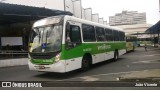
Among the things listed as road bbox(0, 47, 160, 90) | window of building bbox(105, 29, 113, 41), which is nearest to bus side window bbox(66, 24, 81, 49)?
road bbox(0, 47, 160, 90)

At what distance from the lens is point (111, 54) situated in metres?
19.1

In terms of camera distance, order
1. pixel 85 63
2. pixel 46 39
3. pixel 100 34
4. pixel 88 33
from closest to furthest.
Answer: pixel 46 39 < pixel 85 63 < pixel 88 33 < pixel 100 34

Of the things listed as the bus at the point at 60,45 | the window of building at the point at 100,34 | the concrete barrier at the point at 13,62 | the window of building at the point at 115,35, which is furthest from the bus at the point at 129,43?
the bus at the point at 60,45

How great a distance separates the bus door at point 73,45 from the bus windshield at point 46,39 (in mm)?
434

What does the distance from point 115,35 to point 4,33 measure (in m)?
22.3

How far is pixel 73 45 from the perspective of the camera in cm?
1252

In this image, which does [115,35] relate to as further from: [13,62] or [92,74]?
[13,62]

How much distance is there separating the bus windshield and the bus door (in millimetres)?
434

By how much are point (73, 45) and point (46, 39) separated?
1445 mm

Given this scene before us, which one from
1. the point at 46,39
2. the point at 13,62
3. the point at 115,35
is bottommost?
the point at 13,62

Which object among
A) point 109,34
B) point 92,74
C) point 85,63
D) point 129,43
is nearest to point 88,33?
point 85,63

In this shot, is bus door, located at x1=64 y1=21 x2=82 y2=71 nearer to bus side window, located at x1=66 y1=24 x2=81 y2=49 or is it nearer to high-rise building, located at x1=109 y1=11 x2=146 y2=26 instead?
bus side window, located at x1=66 y1=24 x2=81 y2=49

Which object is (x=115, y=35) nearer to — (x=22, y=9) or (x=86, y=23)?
(x=86, y=23)

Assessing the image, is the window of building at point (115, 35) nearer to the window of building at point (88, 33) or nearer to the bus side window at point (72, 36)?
the window of building at point (88, 33)
